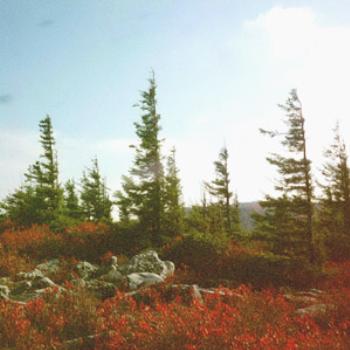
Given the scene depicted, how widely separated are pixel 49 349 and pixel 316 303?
25.8ft

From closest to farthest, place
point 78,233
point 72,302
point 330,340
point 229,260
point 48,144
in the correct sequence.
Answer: point 330,340 → point 72,302 → point 229,260 → point 78,233 → point 48,144

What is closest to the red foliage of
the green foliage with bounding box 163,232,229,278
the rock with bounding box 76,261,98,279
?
the rock with bounding box 76,261,98,279

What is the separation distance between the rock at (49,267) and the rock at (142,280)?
169 inches

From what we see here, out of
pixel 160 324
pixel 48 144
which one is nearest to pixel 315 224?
pixel 160 324

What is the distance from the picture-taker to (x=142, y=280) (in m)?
13.8

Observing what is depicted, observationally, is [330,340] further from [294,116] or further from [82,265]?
[294,116]

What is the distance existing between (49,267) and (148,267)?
446cm

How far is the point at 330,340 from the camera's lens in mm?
7336

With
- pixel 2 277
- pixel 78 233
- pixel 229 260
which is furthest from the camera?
pixel 78 233

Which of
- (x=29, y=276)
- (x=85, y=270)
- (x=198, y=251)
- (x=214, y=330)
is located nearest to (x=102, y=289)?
(x=85, y=270)

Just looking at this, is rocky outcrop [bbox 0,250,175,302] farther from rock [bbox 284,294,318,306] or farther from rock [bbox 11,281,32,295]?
rock [bbox 284,294,318,306]

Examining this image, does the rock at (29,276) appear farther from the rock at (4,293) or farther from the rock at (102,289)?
the rock at (102,289)

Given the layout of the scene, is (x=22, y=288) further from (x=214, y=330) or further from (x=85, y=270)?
(x=214, y=330)

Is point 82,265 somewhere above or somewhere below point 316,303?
above
